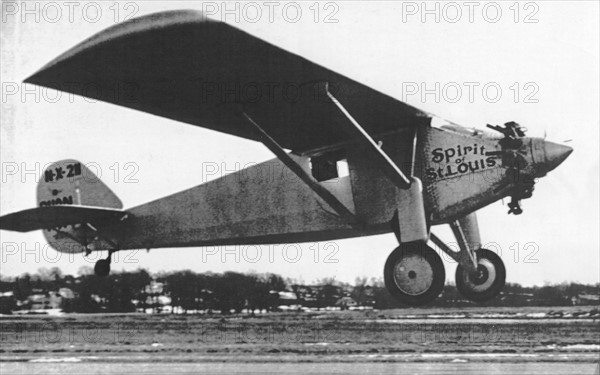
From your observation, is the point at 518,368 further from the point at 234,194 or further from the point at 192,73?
the point at 192,73

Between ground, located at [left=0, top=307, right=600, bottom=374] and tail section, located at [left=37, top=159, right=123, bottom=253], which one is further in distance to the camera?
tail section, located at [left=37, top=159, right=123, bottom=253]

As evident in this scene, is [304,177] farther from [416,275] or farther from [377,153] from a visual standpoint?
[416,275]

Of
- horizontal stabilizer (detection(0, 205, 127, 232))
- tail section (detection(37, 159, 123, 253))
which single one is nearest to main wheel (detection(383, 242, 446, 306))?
horizontal stabilizer (detection(0, 205, 127, 232))

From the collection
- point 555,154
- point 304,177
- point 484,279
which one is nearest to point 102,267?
point 304,177

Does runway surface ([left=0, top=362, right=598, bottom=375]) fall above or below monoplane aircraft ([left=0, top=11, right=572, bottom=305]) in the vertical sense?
below

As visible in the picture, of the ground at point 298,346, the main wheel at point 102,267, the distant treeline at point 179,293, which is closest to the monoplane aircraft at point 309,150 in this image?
the main wheel at point 102,267

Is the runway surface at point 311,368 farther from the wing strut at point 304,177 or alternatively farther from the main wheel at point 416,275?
the wing strut at point 304,177

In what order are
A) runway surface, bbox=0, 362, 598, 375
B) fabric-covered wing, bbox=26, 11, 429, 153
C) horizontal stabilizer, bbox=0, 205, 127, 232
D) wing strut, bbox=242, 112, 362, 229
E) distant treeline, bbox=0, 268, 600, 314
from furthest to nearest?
distant treeline, bbox=0, 268, 600, 314 < horizontal stabilizer, bbox=0, 205, 127, 232 < runway surface, bbox=0, 362, 598, 375 < wing strut, bbox=242, 112, 362, 229 < fabric-covered wing, bbox=26, 11, 429, 153

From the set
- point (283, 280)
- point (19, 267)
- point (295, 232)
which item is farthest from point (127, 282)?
point (295, 232)

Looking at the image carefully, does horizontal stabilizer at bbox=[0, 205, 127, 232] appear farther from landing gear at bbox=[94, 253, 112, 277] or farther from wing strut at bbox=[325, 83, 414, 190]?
wing strut at bbox=[325, 83, 414, 190]
